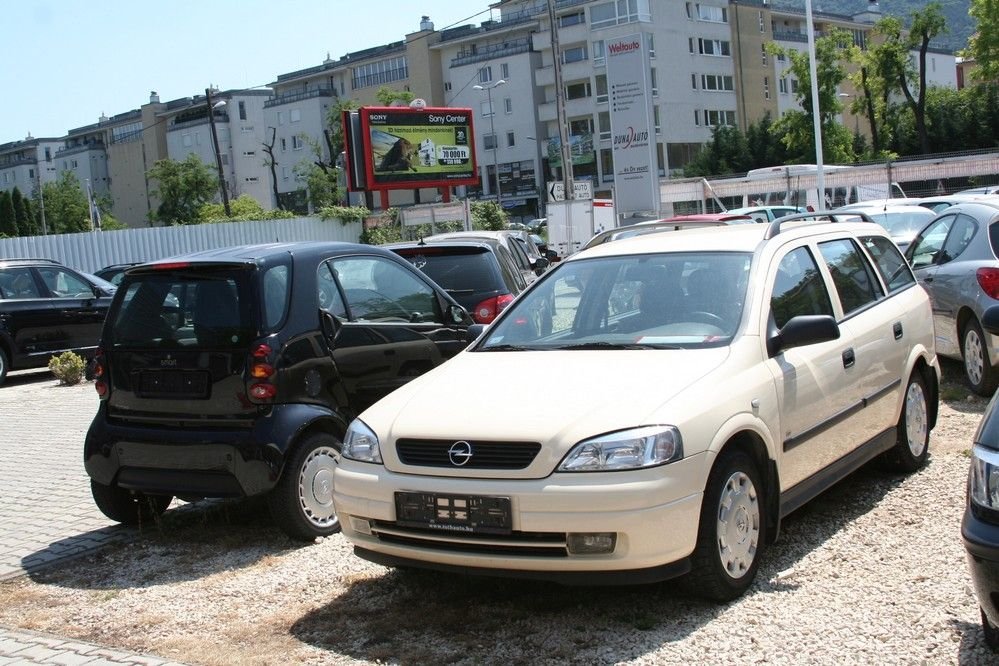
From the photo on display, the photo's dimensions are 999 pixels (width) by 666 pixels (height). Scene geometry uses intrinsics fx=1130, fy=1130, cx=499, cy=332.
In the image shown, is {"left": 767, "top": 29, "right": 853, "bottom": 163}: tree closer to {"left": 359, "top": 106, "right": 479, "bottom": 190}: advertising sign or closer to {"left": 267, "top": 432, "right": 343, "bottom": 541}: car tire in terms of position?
{"left": 359, "top": 106, "right": 479, "bottom": 190}: advertising sign

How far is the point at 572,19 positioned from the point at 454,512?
80.7 m

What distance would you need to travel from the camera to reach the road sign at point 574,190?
3192 centimetres

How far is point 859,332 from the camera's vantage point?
6.53 metres

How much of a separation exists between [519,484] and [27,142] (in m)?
160

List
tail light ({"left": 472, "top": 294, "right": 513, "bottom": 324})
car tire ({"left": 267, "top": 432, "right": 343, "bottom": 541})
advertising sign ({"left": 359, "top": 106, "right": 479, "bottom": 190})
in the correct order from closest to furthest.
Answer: car tire ({"left": 267, "top": 432, "right": 343, "bottom": 541}) < tail light ({"left": 472, "top": 294, "right": 513, "bottom": 324}) < advertising sign ({"left": 359, "top": 106, "right": 479, "bottom": 190})

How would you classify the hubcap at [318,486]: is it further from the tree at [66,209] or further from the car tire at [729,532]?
the tree at [66,209]

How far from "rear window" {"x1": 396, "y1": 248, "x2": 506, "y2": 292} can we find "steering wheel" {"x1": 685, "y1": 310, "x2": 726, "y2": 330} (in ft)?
17.3

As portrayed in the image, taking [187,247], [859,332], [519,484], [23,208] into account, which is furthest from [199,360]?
[23,208]

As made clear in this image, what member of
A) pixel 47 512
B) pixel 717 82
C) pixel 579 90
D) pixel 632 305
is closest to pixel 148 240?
pixel 47 512

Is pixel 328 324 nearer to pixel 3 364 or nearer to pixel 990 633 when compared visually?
pixel 990 633

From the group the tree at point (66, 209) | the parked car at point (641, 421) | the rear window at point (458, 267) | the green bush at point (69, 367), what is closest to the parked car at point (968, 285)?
the parked car at point (641, 421)

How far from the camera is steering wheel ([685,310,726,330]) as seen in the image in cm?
562

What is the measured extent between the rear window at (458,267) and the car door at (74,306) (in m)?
8.23

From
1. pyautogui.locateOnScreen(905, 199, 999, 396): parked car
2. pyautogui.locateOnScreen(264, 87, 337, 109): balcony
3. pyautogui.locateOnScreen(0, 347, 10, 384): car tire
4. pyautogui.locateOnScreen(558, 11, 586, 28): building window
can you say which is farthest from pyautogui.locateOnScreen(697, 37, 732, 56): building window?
pyautogui.locateOnScreen(905, 199, 999, 396): parked car
